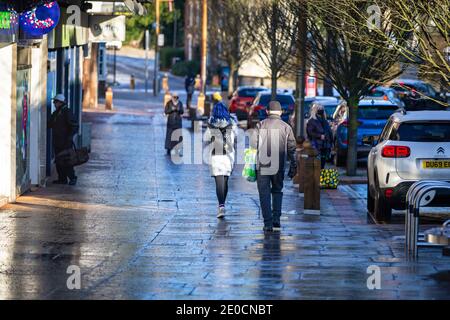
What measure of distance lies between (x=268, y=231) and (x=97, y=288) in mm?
5068

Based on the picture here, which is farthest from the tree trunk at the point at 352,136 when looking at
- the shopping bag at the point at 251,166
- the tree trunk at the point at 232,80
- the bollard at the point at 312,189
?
the tree trunk at the point at 232,80

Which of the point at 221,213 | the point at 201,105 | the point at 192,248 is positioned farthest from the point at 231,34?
the point at 192,248

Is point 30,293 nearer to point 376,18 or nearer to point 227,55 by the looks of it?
point 376,18

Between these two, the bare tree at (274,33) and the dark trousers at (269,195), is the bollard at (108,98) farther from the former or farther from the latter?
the dark trousers at (269,195)

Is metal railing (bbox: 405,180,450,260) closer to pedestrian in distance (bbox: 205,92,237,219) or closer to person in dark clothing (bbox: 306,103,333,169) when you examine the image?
pedestrian in distance (bbox: 205,92,237,219)

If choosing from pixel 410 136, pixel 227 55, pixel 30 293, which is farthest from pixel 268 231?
pixel 227 55

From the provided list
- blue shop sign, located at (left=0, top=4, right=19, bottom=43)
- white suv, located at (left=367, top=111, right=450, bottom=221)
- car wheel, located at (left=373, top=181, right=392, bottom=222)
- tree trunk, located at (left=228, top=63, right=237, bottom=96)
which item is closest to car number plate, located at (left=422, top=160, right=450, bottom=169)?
white suv, located at (left=367, top=111, right=450, bottom=221)

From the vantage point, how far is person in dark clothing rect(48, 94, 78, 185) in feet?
73.4

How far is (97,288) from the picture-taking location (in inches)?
456

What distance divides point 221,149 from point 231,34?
129 feet

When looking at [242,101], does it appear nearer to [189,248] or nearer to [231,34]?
[231,34]

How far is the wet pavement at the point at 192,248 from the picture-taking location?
38.1 ft

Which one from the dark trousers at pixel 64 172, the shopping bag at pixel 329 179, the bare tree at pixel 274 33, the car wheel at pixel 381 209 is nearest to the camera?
the car wheel at pixel 381 209

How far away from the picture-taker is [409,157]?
57.0ft
